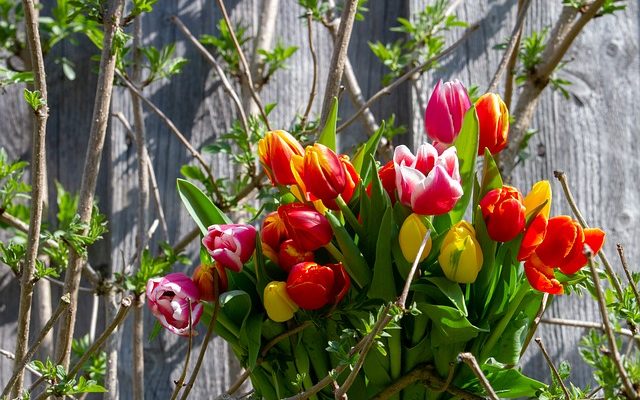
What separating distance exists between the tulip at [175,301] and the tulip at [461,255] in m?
0.26

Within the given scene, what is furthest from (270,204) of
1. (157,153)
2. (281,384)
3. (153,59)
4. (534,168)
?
(534,168)

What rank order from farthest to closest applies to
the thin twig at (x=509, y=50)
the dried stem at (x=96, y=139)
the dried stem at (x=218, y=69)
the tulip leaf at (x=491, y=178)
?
the dried stem at (x=218, y=69) < the thin twig at (x=509, y=50) < the dried stem at (x=96, y=139) < the tulip leaf at (x=491, y=178)

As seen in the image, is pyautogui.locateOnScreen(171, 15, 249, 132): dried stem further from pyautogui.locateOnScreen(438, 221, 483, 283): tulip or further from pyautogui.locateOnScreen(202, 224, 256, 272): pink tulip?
pyautogui.locateOnScreen(438, 221, 483, 283): tulip

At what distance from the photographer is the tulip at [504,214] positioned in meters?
0.90

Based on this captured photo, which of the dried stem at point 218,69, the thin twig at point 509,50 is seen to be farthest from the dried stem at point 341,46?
the dried stem at point 218,69

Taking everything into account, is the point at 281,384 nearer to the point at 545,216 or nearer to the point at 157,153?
the point at 545,216

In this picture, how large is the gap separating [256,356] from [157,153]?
0.99m

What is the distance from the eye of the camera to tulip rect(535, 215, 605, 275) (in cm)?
91

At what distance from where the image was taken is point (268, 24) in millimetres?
1851

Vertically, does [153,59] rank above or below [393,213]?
above

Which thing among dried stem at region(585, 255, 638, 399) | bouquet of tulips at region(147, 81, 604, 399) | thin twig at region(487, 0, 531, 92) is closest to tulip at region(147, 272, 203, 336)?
bouquet of tulips at region(147, 81, 604, 399)

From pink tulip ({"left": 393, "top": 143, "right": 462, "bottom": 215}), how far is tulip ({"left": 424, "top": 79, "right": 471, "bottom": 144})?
0.07m

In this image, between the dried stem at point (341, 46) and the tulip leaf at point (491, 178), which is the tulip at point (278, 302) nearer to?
the tulip leaf at point (491, 178)

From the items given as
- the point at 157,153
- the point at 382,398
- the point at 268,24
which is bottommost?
the point at 382,398
